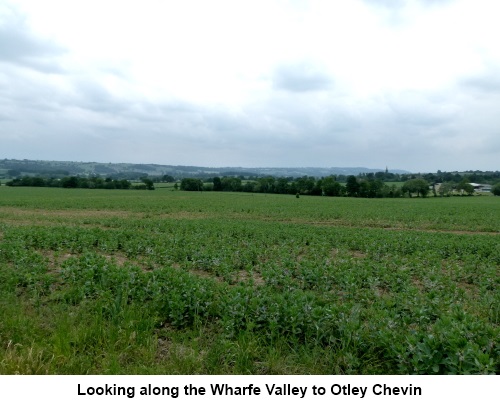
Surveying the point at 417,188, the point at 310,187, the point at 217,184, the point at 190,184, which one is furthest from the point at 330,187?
the point at 190,184

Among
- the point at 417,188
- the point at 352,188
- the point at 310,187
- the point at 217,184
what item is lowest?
the point at 217,184

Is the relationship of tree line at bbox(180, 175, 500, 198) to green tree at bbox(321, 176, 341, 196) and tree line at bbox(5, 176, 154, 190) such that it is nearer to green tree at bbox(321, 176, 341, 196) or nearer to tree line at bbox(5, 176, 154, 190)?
green tree at bbox(321, 176, 341, 196)

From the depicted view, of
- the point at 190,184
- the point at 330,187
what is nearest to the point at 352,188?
the point at 330,187

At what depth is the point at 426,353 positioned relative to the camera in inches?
147

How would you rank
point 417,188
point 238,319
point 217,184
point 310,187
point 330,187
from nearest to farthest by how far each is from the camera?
point 238,319 → point 417,188 → point 330,187 → point 310,187 → point 217,184

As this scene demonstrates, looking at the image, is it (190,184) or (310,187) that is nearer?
(310,187)

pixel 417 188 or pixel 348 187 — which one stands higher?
pixel 417 188

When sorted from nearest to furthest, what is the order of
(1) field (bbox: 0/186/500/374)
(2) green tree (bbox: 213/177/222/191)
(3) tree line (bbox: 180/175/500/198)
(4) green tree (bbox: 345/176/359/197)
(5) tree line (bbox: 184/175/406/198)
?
(1) field (bbox: 0/186/500/374) → (3) tree line (bbox: 180/175/500/198) → (5) tree line (bbox: 184/175/406/198) → (4) green tree (bbox: 345/176/359/197) → (2) green tree (bbox: 213/177/222/191)

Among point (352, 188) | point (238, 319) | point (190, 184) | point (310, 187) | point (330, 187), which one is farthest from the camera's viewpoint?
point (190, 184)

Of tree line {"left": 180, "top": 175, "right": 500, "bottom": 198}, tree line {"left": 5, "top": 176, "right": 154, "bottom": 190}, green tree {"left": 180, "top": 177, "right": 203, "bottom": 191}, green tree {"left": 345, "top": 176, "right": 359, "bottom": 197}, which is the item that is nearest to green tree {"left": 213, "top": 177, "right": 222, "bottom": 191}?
tree line {"left": 180, "top": 175, "right": 500, "bottom": 198}

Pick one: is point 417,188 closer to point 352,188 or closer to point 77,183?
point 352,188
